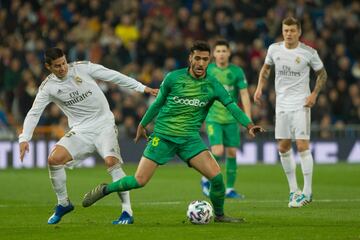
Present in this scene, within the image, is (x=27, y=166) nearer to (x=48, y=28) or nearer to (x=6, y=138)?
(x=6, y=138)

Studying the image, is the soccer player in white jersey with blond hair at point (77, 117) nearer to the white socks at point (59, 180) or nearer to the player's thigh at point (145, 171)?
the white socks at point (59, 180)

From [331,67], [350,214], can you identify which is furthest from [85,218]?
[331,67]

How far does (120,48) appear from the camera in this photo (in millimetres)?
26625

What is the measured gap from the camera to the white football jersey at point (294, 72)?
1472 centimetres

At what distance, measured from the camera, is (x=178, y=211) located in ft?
45.0

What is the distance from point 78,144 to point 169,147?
4.11ft

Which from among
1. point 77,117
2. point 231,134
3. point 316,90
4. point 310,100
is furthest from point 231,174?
point 77,117

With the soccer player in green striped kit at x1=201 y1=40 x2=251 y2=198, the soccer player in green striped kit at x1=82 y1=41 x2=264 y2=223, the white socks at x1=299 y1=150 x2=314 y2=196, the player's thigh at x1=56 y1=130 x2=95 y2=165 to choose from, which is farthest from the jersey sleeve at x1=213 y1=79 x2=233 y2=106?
the soccer player in green striped kit at x1=201 y1=40 x2=251 y2=198

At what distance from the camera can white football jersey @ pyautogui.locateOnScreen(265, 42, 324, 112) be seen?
14.7 metres

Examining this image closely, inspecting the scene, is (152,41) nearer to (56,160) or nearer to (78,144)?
(78,144)

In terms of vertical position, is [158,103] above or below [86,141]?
above

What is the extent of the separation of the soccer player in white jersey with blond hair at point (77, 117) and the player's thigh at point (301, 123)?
3187 mm

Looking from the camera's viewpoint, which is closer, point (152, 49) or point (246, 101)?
point (246, 101)

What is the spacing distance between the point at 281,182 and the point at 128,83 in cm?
820
